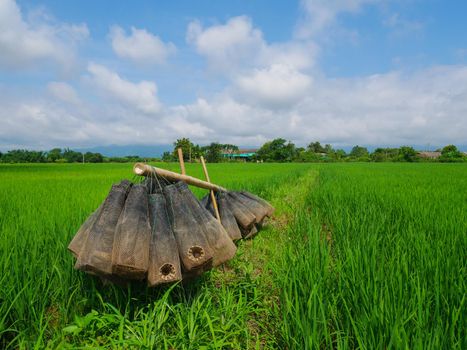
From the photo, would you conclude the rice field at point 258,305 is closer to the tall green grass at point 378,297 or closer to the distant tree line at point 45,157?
the tall green grass at point 378,297

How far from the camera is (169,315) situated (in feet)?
5.84

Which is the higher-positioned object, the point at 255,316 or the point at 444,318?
the point at 444,318

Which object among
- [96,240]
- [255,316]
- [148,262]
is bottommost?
[255,316]

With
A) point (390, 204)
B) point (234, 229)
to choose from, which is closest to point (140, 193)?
point (234, 229)

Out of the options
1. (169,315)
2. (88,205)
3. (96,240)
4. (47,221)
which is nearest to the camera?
(96,240)

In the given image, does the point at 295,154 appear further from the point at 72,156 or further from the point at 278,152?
the point at 72,156

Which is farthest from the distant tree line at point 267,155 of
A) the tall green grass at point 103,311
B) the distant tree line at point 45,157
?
the tall green grass at point 103,311

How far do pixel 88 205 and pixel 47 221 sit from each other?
115 centimetres

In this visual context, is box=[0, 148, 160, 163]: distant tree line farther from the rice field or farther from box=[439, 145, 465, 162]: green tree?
box=[439, 145, 465, 162]: green tree

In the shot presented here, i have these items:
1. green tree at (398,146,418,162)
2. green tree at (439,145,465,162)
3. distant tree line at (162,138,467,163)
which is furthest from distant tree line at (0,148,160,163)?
green tree at (439,145,465,162)

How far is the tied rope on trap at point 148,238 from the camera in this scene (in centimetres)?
148

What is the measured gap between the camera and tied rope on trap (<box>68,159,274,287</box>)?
1.48m

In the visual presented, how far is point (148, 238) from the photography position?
1.56 meters

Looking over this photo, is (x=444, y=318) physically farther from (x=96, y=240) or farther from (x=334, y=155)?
(x=334, y=155)
